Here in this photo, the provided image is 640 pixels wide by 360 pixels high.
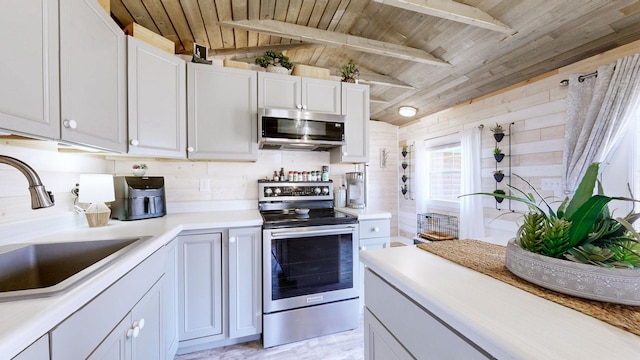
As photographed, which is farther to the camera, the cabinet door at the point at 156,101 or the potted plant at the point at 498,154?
the potted plant at the point at 498,154

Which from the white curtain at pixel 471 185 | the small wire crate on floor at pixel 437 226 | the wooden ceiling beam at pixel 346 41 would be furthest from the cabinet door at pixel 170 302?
the white curtain at pixel 471 185

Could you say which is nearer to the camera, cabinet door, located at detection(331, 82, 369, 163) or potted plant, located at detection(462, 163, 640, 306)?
potted plant, located at detection(462, 163, 640, 306)

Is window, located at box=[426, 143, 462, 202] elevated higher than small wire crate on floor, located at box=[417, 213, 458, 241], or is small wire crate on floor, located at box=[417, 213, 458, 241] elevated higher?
window, located at box=[426, 143, 462, 202]

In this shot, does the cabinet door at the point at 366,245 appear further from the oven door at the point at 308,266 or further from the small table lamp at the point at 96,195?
the small table lamp at the point at 96,195

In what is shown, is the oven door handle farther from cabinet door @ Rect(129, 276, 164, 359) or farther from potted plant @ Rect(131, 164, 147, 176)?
potted plant @ Rect(131, 164, 147, 176)

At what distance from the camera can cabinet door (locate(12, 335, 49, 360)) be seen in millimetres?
506

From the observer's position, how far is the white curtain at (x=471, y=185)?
9.43 ft

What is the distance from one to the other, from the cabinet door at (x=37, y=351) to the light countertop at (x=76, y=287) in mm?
15

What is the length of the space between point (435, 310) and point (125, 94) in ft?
→ 6.59

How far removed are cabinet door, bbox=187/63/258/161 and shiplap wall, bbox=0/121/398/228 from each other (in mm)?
318

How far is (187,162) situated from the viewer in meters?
2.21

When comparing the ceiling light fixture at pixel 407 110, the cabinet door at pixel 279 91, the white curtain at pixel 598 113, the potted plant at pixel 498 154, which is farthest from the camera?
the ceiling light fixture at pixel 407 110

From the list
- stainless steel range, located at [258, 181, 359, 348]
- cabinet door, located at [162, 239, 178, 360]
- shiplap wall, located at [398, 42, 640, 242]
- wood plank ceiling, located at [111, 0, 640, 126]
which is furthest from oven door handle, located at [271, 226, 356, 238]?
wood plank ceiling, located at [111, 0, 640, 126]

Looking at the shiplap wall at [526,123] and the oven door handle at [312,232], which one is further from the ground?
the shiplap wall at [526,123]
